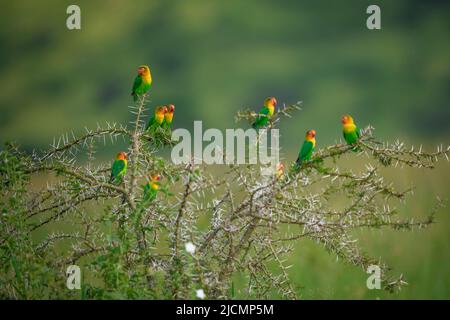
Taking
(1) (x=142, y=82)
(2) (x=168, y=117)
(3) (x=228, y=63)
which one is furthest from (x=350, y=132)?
(3) (x=228, y=63)

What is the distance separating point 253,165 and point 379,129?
23.3 m

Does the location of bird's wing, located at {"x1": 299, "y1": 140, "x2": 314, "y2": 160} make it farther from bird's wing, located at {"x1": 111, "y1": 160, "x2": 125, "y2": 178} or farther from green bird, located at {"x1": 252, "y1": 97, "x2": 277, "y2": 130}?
bird's wing, located at {"x1": 111, "y1": 160, "x2": 125, "y2": 178}

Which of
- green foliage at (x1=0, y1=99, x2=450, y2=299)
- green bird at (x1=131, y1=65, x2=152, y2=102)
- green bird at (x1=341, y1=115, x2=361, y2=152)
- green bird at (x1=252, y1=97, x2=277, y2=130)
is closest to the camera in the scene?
green foliage at (x1=0, y1=99, x2=450, y2=299)

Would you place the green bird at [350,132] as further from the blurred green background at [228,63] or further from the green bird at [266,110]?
the blurred green background at [228,63]

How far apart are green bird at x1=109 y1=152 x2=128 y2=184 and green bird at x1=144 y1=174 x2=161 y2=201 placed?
0.28 m

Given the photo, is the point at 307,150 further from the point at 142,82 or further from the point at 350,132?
the point at 142,82

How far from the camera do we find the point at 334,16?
34.7m

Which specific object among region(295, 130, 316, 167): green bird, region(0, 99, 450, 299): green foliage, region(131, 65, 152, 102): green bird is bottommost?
region(0, 99, 450, 299): green foliage

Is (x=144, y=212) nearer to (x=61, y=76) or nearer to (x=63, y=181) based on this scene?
(x=63, y=181)

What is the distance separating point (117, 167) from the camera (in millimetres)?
4695

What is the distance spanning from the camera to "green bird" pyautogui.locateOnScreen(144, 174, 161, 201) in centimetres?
439

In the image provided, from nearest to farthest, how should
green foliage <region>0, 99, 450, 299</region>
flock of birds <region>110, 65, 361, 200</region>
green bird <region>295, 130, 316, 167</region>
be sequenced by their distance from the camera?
1. green foliage <region>0, 99, 450, 299</region>
2. flock of birds <region>110, 65, 361, 200</region>
3. green bird <region>295, 130, 316, 167</region>

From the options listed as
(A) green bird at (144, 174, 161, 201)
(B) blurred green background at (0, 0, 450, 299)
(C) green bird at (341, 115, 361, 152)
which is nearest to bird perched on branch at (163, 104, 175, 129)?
(A) green bird at (144, 174, 161, 201)

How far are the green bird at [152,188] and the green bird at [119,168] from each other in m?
0.28
